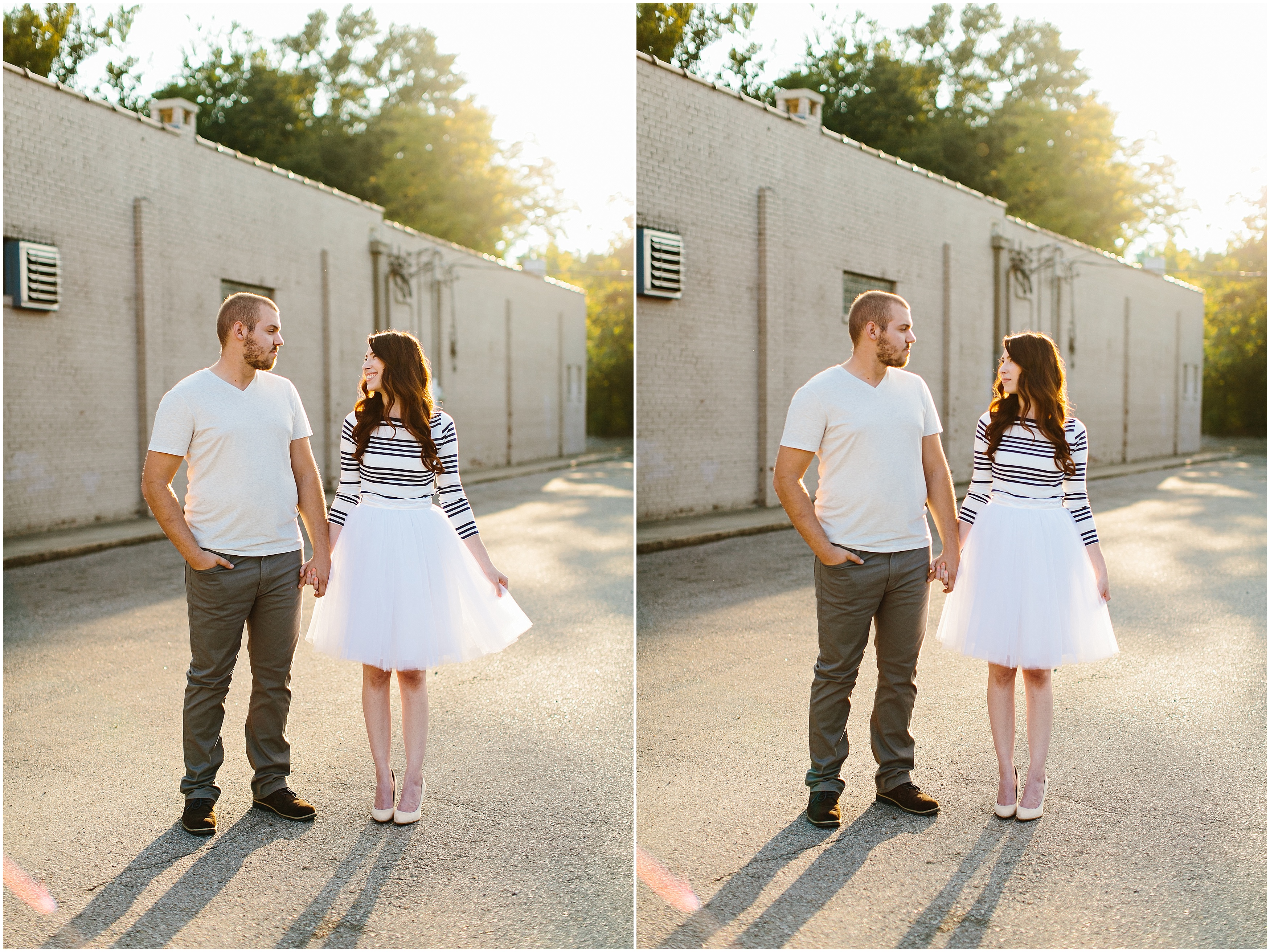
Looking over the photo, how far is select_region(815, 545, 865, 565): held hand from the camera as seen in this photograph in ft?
12.0

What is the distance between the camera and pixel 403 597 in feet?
11.8

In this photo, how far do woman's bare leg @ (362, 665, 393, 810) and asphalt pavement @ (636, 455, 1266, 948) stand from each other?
0.93 metres

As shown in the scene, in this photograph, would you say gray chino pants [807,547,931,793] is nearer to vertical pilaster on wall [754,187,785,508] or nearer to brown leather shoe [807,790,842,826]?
brown leather shoe [807,790,842,826]

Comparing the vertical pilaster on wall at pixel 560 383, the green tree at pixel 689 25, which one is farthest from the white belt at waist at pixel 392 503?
the vertical pilaster on wall at pixel 560 383

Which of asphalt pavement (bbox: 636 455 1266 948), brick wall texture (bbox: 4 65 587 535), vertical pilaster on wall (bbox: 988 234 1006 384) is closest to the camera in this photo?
asphalt pavement (bbox: 636 455 1266 948)

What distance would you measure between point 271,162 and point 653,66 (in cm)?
1859

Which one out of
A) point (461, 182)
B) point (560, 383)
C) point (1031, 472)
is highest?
point (461, 182)

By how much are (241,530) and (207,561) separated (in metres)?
0.15

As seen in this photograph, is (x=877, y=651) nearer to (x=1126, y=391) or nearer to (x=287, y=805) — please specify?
(x=287, y=805)

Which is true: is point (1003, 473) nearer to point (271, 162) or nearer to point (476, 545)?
point (476, 545)

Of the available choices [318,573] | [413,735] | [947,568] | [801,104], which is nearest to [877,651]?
[947,568]

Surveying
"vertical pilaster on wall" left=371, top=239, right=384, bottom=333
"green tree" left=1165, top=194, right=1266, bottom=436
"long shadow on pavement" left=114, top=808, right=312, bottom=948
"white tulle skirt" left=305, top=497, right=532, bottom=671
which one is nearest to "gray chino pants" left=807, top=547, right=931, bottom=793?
"white tulle skirt" left=305, top=497, right=532, bottom=671

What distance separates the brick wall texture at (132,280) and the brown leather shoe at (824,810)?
9400 millimetres

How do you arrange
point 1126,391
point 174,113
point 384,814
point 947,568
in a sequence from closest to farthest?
point 947,568
point 384,814
point 174,113
point 1126,391
